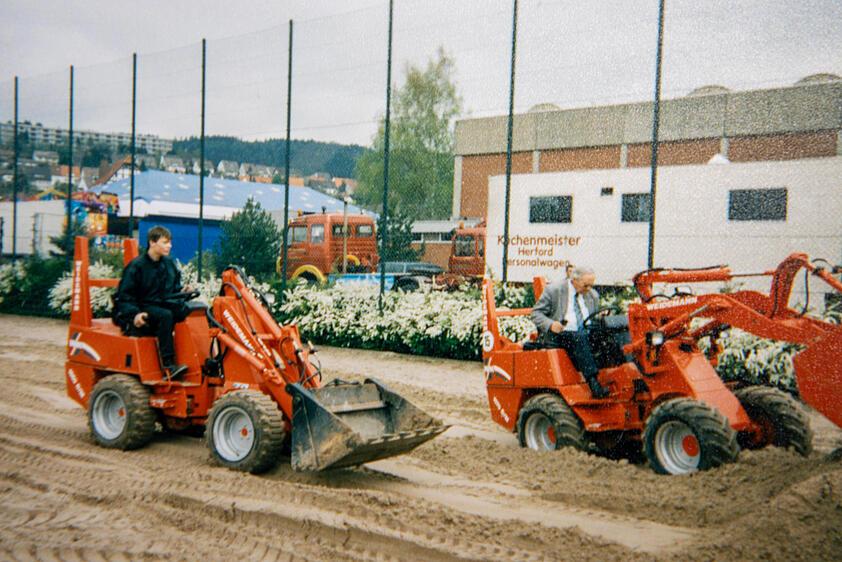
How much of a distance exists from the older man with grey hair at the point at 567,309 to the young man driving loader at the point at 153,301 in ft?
10.9

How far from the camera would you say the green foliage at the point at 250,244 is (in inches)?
731

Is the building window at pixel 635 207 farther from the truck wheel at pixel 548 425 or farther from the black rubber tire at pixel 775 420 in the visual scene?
the black rubber tire at pixel 775 420

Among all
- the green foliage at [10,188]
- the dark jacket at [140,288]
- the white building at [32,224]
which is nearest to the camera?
the dark jacket at [140,288]

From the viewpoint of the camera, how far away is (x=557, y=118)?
16.9m

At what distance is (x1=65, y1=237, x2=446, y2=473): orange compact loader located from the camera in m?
5.85

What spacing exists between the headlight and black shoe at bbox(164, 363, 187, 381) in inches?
160

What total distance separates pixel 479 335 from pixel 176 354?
246 inches

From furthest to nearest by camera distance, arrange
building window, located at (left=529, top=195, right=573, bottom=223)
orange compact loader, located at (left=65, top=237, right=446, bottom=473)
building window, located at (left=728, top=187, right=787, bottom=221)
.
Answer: building window, located at (left=529, top=195, right=573, bottom=223)
building window, located at (left=728, top=187, right=787, bottom=221)
orange compact loader, located at (left=65, top=237, right=446, bottom=473)

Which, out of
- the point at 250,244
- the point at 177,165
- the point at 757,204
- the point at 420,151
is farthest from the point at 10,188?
the point at 757,204

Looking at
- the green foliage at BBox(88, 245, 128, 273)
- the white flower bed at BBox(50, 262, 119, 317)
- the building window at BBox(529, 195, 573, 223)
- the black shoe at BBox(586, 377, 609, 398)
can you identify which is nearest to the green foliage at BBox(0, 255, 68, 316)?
the white flower bed at BBox(50, 262, 119, 317)

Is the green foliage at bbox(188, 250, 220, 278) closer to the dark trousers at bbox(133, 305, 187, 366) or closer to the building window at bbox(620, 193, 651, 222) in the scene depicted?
the building window at bbox(620, 193, 651, 222)

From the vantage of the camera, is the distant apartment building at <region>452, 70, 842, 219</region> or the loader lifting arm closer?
the loader lifting arm

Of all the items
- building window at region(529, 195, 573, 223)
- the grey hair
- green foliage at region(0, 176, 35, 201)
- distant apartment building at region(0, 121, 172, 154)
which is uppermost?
distant apartment building at region(0, 121, 172, 154)

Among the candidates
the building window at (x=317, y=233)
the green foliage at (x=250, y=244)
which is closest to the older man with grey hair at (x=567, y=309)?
the green foliage at (x=250, y=244)
